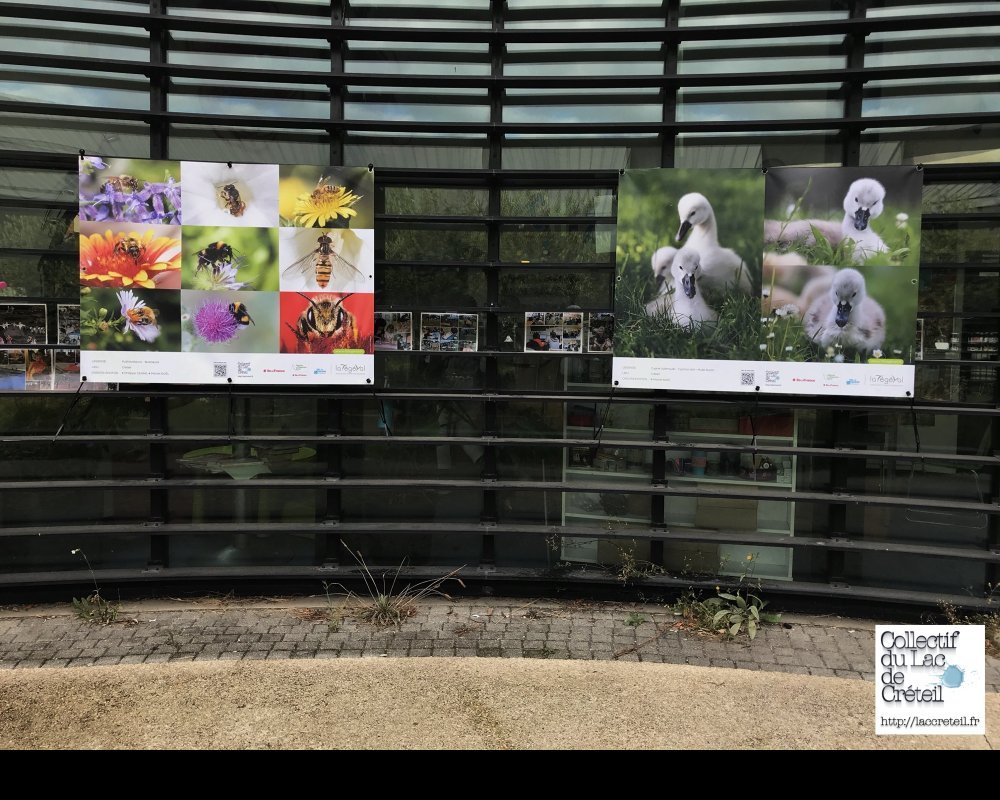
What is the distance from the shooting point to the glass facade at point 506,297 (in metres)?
5.21

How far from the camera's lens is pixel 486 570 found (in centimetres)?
557

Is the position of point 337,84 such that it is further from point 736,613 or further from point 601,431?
point 736,613

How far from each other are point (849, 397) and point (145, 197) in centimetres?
522

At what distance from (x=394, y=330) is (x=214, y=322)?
1.28 meters

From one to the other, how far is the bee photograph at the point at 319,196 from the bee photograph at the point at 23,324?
194cm

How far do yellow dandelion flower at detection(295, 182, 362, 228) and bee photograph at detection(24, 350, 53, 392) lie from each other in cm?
214

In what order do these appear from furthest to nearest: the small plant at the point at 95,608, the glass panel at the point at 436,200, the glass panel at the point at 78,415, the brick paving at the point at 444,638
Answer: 1. the glass panel at the point at 436,200
2. the glass panel at the point at 78,415
3. the small plant at the point at 95,608
4. the brick paving at the point at 444,638

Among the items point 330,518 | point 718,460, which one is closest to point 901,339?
point 718,460

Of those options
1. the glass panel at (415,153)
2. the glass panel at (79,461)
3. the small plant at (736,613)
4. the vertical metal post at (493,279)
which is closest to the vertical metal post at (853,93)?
the vertical metal post at (493,279)

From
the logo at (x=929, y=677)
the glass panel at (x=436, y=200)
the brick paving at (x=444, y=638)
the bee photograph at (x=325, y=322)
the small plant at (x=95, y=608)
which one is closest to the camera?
the logo at (x=929, y=677)

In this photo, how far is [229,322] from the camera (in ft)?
17.4

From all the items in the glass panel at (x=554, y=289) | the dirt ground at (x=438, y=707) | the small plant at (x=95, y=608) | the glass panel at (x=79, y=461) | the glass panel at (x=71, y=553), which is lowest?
the dirt ground at (x=438, y=707)

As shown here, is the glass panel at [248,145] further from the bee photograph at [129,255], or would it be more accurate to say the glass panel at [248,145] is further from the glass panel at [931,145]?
the glass panel at [931,145]

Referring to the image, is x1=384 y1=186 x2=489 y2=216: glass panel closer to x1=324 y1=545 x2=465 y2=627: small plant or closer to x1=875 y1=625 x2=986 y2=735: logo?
x1=324 y1=545 x2=465 y2=627: small plant
